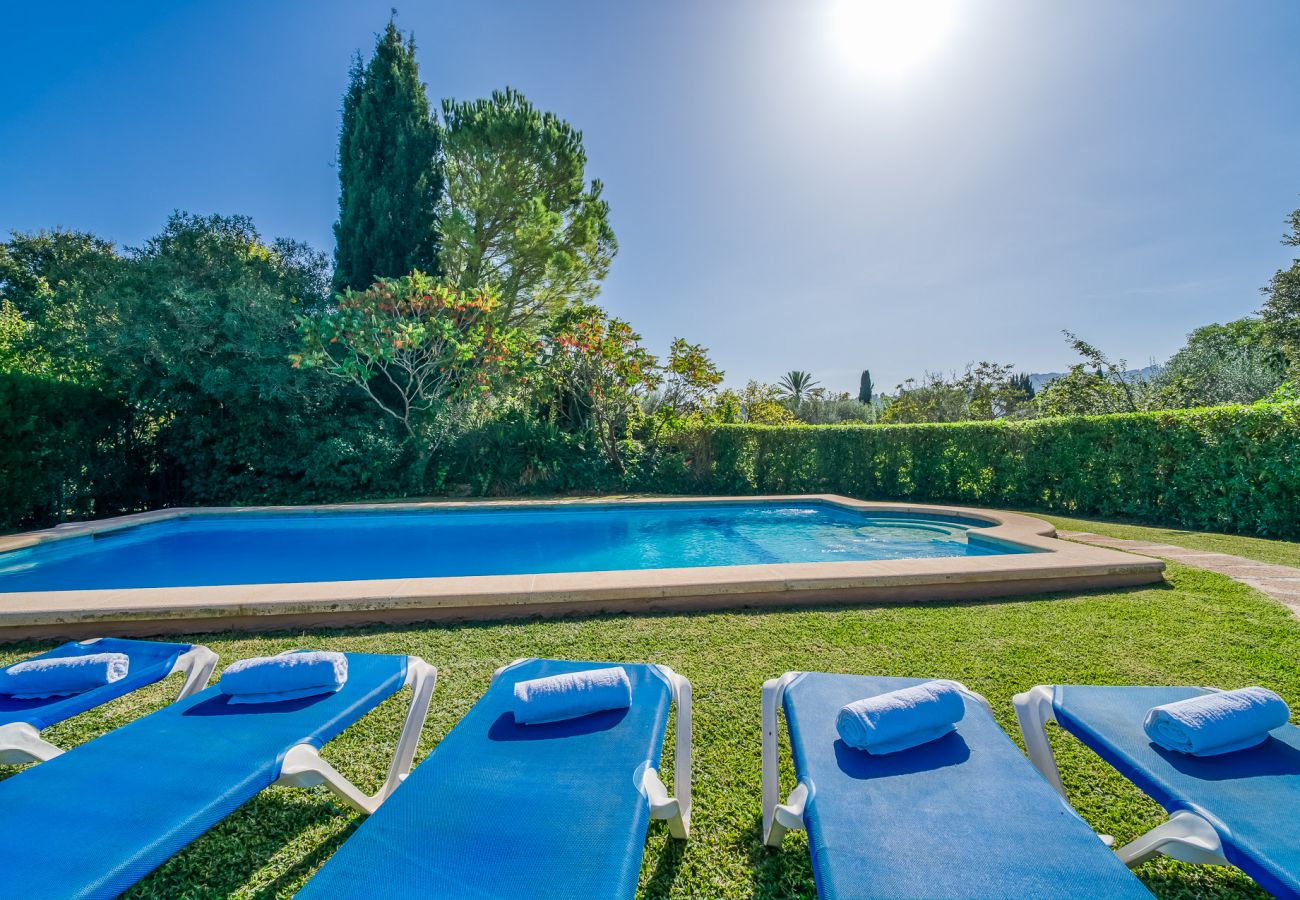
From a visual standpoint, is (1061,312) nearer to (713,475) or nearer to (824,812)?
(713,475)

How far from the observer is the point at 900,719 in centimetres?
167

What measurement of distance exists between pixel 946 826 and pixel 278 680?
7.52ft

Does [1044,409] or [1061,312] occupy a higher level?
[1061,312]

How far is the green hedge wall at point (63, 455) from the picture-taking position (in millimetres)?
8305

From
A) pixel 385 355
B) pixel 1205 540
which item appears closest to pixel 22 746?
pixel 385 355

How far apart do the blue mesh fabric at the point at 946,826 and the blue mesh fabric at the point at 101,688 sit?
264cm

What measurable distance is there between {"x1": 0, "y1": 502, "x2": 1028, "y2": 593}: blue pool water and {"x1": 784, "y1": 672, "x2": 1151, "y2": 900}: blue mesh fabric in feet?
18.0

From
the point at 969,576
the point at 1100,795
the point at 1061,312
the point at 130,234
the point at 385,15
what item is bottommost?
the point at 1100,795

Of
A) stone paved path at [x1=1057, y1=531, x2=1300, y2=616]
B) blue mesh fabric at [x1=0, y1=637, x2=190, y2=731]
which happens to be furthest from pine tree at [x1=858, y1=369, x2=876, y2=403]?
blue mesh fabric at [x1=0, y1=637, x2=190, y2=731]

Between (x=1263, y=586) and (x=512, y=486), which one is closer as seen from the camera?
(x=1263, y=586)

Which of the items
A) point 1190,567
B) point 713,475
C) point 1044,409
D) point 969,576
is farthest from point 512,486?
point 1044,409

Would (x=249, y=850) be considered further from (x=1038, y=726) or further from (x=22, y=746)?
(x=1038, y=726)

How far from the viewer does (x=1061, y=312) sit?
626 inches

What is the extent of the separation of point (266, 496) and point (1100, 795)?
13401 millimetres
